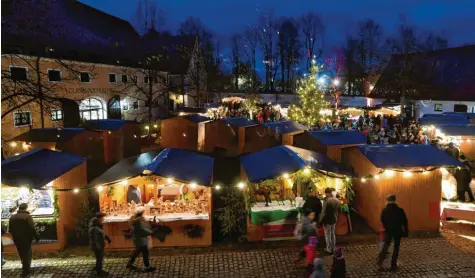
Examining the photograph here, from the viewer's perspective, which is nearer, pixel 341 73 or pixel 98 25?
pixel 98 25

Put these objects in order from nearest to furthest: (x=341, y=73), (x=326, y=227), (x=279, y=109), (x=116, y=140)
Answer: (x=326, y=227)
(x=116, y=140)
(x=279, y=109)
(x=341, y=73)

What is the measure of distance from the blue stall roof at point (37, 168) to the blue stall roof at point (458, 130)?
641 inches

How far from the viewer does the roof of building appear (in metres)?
34.6

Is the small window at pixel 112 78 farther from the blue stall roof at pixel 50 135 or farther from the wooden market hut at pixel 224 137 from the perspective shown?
the blue stall roof at pixel 50 135

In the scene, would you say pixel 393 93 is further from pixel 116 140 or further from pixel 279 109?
pixel 116 140

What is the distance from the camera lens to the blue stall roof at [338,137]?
613 inches

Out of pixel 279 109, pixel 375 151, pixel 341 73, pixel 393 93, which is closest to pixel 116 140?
pixel 375 151

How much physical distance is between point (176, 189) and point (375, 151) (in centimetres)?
595

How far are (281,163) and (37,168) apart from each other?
6.59 metres

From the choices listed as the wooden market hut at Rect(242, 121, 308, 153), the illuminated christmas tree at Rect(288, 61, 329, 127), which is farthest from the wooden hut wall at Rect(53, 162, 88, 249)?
the illuminated christmas tree at Rect(288, 61, 329, 127)

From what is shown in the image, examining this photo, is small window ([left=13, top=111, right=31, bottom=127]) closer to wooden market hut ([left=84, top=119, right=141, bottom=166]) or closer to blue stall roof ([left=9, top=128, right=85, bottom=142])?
wooden market hut ([left=84, top=119, right=141, bottom=166])

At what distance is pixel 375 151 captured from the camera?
11078mm

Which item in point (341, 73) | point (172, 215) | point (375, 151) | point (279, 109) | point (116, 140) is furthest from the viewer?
point (341, 73)

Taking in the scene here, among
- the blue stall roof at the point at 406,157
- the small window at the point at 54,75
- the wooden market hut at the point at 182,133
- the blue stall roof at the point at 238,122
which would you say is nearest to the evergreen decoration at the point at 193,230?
the blue stall roof at the point at 406,157
